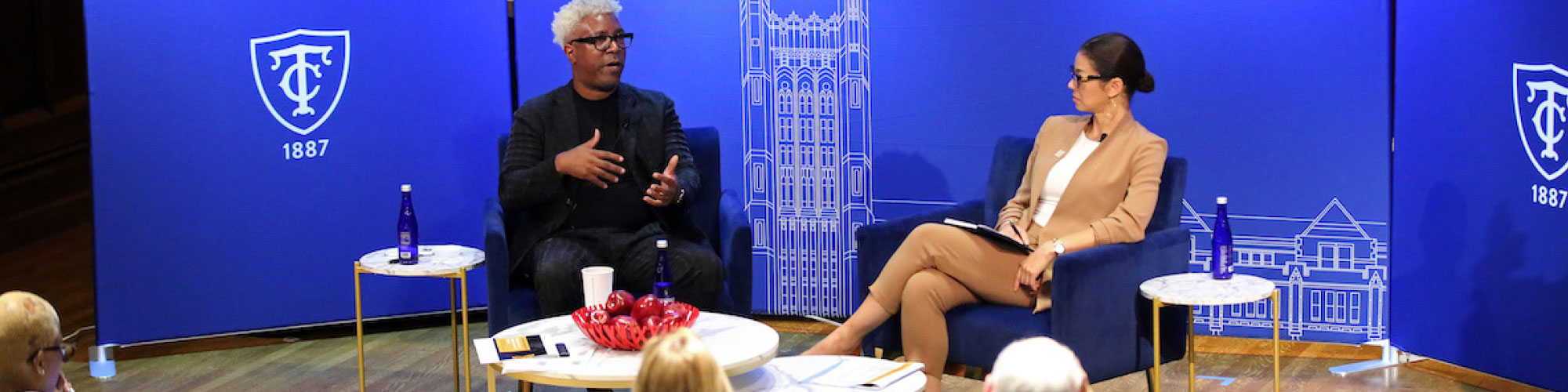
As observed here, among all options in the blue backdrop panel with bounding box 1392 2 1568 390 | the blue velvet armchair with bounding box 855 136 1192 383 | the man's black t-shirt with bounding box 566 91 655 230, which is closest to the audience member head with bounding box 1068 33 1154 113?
the blue velvet armchair with bounding box 855 136 1192 383

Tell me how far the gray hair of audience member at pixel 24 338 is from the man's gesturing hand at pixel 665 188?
2.02 meters

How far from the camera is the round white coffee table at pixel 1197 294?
3752 millimetres

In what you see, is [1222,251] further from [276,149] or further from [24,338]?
[276,149]

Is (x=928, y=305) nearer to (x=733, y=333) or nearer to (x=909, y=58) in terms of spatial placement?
(x=733, y=333)

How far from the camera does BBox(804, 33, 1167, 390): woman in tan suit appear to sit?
13.0ft

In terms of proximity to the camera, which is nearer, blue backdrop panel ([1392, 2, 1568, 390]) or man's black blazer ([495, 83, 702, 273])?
blue backdrop panel ([1392, 2, 1568, 390])

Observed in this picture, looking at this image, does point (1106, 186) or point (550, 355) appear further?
point (1106, 186)

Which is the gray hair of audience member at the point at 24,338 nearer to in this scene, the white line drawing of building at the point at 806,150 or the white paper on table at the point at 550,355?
the white paper on table at the point at 550,355

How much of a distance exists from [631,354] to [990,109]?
216cm

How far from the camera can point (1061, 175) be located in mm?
4242

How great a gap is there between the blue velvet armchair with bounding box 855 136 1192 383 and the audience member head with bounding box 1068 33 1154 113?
9.1 inches

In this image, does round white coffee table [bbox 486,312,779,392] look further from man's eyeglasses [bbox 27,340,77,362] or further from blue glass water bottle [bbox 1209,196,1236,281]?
blue glass water bottle [bbox 1209,196,1236,281]

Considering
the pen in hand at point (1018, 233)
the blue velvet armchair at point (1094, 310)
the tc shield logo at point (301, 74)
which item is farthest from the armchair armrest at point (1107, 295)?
the tc shield logo at point (301, 74)

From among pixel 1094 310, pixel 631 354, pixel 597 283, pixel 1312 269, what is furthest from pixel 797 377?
pixel 1312 269
